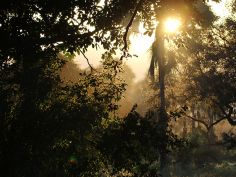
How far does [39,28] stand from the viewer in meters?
8.55

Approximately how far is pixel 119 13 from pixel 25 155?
3.61 meters

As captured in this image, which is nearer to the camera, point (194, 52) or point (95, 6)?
point (95, 6)

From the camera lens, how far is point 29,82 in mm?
10438

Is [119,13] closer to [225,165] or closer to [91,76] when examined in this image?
[91,76]

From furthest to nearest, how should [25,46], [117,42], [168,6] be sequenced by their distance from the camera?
[117,42], [168,6], [25,46]

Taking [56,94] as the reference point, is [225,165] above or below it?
above

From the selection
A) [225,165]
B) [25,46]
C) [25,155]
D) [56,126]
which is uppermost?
[225,165]

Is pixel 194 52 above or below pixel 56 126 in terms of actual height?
above

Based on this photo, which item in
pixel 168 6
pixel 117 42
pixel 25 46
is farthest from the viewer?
pixel 117 42

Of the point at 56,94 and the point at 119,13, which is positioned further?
the point at 56,94

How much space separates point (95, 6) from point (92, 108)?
2535 mm

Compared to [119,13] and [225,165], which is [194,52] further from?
[119,13]

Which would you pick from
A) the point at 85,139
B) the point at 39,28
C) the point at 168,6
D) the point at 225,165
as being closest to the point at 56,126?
the point at 85,139

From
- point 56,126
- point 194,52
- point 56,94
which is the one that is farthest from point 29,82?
point 194,52
